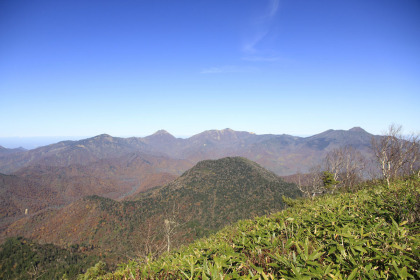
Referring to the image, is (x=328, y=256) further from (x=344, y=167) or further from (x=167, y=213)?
(x=167, y=213)

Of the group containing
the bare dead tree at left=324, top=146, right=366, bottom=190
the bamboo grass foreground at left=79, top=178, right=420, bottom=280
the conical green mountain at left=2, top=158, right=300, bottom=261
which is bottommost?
the conical green mountain at left=2, top=158, right=300, bottom=261

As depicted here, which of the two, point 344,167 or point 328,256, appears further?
point 344,167

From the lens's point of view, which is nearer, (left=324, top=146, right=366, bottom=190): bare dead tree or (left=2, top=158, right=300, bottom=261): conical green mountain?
(left=324, top=146, right=366, bottom=190): bare dead tree

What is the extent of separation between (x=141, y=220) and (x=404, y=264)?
61.3 metres

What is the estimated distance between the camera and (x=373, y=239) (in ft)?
10.5

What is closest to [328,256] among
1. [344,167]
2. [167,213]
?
[344,167]

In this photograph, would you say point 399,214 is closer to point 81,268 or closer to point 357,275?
point 357,275

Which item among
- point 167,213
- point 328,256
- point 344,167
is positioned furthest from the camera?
point 167,213

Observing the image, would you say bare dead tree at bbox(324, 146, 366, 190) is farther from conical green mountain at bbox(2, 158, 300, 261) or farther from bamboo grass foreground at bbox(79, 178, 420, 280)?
bamboo grass foreground at bbox(79, 178, 420, 280)

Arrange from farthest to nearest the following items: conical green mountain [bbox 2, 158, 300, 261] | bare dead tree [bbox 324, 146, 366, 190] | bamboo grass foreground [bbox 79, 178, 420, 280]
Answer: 1. conical green mountain [bbox 2, 158, 300, 261]
2. bare dead tree [bbox 324, 146, 366, 190]
3. bamboo grass foreground [bbox 79, 178, 420, 280]

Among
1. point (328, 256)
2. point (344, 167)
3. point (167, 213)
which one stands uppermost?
point (328, 256)

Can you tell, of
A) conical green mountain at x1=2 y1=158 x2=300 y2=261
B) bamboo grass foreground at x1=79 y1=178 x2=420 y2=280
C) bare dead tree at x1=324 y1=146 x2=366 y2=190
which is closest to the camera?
bamboo grass foreground at x1=79 y1=178 x2=420 y2=280

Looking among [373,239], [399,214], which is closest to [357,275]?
[373,239]

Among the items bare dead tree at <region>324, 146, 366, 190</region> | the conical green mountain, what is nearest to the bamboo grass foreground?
bare dead tree at <region>324, 146, 366, 190</region>
